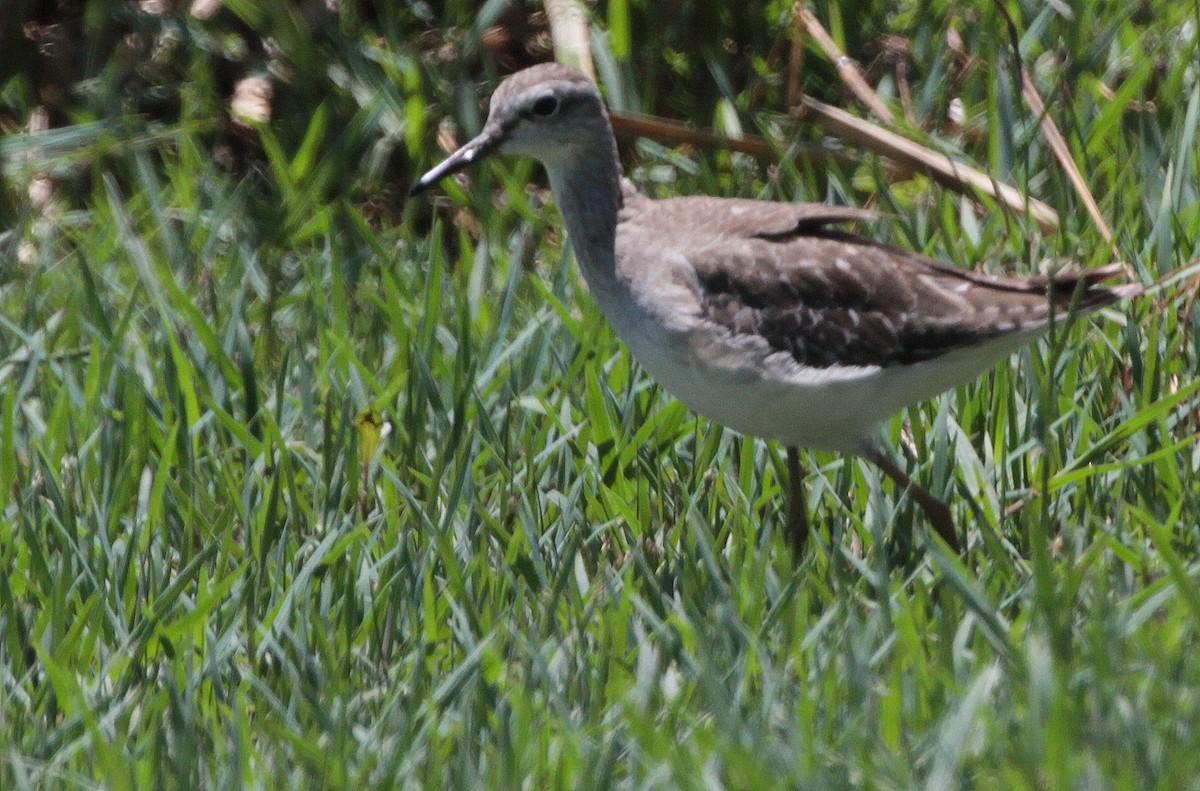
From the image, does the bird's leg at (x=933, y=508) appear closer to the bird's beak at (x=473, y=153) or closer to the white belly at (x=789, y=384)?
the white belly at (x=789, y=384)

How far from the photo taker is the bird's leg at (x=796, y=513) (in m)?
4.39

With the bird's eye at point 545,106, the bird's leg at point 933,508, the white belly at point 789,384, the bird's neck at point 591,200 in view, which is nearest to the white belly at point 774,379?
the white belly at point 789,384

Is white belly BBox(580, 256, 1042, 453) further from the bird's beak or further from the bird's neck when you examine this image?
the bird's beak

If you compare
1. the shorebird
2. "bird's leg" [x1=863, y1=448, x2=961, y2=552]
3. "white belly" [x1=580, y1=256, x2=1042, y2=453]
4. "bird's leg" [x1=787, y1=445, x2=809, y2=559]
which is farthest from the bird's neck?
"bird's leg" [x1=863, y1=448, x2=961, y2=552]

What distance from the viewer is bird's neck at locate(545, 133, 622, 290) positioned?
4719 mm

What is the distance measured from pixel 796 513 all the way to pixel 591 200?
1.05 m

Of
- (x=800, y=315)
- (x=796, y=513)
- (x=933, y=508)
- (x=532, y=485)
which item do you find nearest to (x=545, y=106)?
(x=800, y=315)

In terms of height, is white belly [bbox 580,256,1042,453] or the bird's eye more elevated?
the bird's eye

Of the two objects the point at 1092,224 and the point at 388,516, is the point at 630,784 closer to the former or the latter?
the point at 388,516

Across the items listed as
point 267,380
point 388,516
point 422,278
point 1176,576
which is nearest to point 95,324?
point 267,380

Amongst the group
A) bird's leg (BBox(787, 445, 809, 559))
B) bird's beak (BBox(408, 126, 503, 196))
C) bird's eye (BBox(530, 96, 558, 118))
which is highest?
bird's eye (BBox(530, 96, 558, 118))

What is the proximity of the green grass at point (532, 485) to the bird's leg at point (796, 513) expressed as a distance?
111 millimetres

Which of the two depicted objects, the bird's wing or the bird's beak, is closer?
the bird's wing

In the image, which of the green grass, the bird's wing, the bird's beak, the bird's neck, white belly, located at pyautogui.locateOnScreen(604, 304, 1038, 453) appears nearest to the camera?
the green grass
